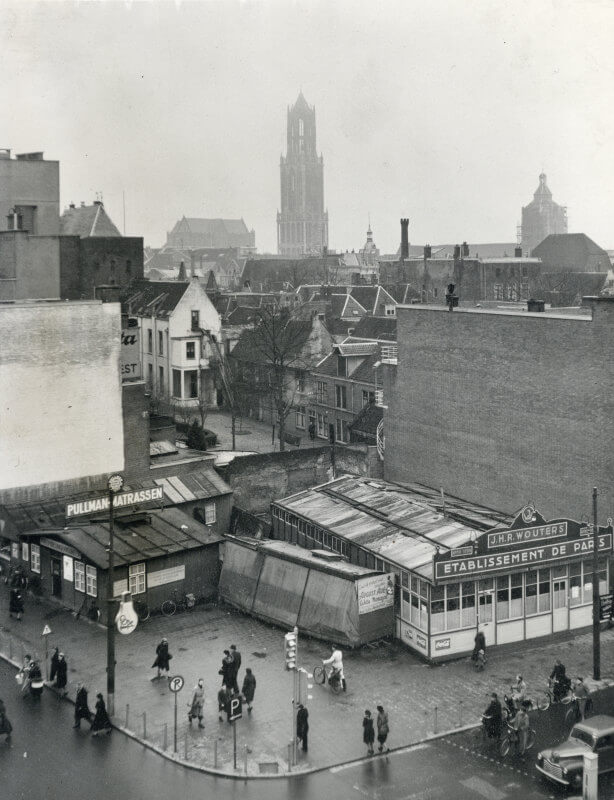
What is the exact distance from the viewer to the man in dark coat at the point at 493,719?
76.4 ft

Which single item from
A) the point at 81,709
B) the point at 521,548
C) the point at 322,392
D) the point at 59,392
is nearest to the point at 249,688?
the point at 81,709

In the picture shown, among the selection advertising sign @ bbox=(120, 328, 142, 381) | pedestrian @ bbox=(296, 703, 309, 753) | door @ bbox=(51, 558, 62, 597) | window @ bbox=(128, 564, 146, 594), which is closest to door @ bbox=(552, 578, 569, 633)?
pedestrian @ bbox=(296, 703, 309, 753)

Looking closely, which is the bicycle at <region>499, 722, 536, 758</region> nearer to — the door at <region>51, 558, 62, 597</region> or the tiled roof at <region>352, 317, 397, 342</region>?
the door at <region>51, 558, 62, 597</region>

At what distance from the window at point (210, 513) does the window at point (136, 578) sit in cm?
944

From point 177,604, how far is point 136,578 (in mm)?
2047

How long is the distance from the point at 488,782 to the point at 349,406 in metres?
42.0

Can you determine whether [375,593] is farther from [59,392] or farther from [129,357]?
[129,357]

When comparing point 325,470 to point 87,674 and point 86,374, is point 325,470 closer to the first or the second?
point 86,374

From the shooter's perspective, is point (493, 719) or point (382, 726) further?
point (493, 719)

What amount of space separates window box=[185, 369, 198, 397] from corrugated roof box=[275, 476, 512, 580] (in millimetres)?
31893

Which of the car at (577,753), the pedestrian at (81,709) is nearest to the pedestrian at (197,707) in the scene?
the pedestrian at (81,709)

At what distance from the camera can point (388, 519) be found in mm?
35250

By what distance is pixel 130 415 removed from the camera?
4131 centimetres

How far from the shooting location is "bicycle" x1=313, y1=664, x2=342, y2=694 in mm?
26375
